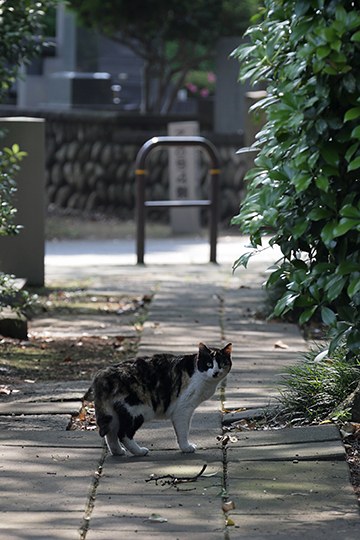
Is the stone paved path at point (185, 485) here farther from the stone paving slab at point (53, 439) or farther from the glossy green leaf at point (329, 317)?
the glossy green leaf at point (329, 317)

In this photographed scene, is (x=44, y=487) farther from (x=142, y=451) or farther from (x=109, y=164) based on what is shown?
(x=109, y=164)

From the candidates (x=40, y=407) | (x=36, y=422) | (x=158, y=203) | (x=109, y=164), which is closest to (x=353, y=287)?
(x=36, y=422)

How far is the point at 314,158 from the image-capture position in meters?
4.44

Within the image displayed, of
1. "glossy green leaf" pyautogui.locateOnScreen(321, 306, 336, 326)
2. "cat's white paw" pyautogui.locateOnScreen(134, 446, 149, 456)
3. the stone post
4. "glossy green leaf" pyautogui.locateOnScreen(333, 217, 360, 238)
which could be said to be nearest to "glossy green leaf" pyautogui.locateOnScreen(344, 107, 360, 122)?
"glossy green leaf" pyautogui.locateOnScreen(333, 217, 360, 238)

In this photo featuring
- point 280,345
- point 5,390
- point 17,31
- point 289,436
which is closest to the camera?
point 289,436

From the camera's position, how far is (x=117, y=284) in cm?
1096

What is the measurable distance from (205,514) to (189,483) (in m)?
0.41

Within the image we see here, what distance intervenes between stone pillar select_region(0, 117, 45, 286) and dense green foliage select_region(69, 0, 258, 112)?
11.3 meters

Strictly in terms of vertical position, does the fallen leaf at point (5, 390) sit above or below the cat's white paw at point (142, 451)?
below

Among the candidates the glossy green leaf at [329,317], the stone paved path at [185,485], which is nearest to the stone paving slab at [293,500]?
the stone paved path at [185,485]

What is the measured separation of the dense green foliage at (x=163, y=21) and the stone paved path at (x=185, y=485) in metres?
15.5

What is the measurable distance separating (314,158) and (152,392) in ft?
4.93

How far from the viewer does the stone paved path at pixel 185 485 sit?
14.3 feet

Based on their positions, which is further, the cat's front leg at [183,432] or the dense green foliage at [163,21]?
the dense green foliage at [163,21]
